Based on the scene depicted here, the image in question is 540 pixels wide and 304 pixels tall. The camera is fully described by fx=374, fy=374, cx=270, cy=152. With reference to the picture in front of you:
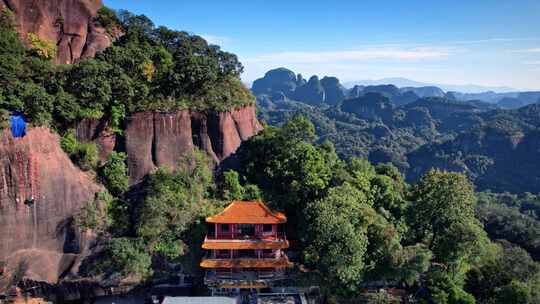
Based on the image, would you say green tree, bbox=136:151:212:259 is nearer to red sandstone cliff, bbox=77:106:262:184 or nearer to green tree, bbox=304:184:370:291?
red sandstone cliff, bbox=77:106:262:184

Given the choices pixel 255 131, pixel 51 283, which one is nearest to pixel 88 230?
pixel 51 283

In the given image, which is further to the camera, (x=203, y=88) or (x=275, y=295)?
(x=203, y=88)

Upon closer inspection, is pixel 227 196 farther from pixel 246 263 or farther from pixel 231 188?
pixel 246 263

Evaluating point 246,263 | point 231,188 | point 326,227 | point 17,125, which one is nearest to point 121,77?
point 17,125

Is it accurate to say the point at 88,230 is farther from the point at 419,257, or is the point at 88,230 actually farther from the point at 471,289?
the point at 471,289

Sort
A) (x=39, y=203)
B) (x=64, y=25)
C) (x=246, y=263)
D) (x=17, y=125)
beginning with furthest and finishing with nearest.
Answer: (x=64, y=25), (x=246, y=263), (x=39, y=203), (x=17, y=125)
